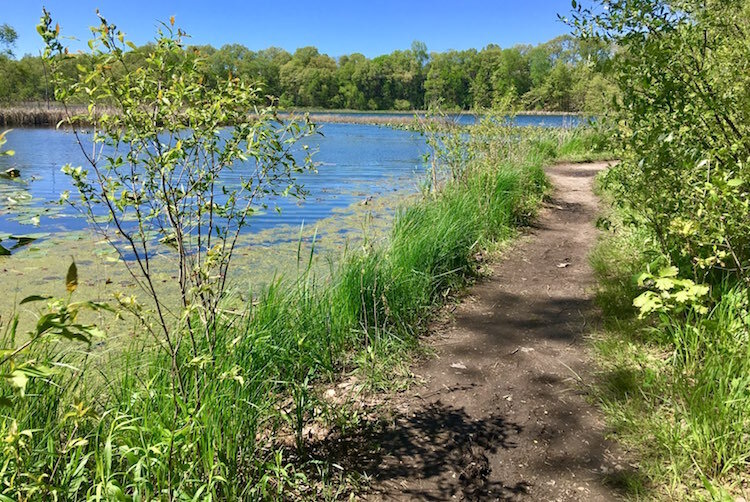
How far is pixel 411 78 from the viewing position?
3194 inches

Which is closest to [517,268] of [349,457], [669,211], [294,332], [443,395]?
[669,211]

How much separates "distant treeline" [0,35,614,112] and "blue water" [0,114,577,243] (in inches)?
25.2

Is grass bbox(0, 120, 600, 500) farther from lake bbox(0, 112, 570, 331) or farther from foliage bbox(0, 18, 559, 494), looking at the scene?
lake bbox(0, 112, 570, 331)

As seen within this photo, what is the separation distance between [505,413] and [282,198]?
942 cm

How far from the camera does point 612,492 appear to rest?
223 cm

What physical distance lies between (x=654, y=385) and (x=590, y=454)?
61 cm

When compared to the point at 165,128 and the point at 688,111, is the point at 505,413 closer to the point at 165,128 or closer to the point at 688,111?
the point at 688,111

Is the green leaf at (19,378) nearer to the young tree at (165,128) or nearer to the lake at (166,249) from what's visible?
the lake at (166,249)

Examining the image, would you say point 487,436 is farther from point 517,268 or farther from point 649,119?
point 517,268

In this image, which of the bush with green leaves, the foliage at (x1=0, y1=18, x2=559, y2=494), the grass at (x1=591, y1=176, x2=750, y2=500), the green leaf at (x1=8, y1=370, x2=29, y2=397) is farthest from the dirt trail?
the green leaf at (x1=8, y1=370, x2=29, y2=397)

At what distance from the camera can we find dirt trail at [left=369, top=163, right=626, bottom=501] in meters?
2.33

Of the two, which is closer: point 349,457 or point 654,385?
point 349,457

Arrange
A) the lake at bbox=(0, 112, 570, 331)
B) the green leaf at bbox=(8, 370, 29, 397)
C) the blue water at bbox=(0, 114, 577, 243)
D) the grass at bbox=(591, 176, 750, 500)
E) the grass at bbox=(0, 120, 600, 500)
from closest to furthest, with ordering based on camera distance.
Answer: the green leaf at bbox=(8, 370, 29, 397), the grass at bbox=(0, 120, 600, 500), the grass at bbox=(591, 176, 750, 500), the lake at bbox=(0, 112, 570, 331), the blue water at bbox=(0, 114, 577, 243)

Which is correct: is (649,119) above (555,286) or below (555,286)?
above
